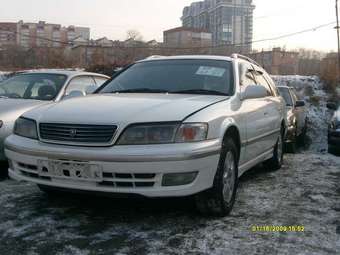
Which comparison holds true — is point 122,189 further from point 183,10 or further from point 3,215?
point 183,10

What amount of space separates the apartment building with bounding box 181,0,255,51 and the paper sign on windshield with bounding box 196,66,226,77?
44724 mm

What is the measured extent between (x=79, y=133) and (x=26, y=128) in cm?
69

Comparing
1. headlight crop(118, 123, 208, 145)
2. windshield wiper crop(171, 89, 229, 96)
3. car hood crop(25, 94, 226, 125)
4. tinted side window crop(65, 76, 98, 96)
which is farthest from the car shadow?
headlight crop(118, 123, 208, 145)

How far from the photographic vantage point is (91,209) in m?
4.37


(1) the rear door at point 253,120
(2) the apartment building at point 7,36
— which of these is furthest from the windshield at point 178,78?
(2) the apartment building at point 7,36

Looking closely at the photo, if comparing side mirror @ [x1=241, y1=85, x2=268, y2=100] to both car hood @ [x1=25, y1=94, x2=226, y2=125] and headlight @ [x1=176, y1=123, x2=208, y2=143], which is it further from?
headlight @ [x1=176, y1=123, x2=208, y2=143]

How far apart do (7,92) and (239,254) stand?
4.86 m

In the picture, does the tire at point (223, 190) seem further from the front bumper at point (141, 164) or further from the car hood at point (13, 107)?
the car hood at point (13, 107)

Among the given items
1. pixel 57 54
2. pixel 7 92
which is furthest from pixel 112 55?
pixel 7 92

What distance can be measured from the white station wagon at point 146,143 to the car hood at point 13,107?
147 centimetres

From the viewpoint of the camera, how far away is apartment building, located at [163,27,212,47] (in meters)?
49.9

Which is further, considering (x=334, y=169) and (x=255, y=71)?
(x=334, y=169)

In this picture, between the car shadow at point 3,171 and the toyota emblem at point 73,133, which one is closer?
the toyota emblem at point 73,133

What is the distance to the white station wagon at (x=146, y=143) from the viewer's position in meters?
3.59
